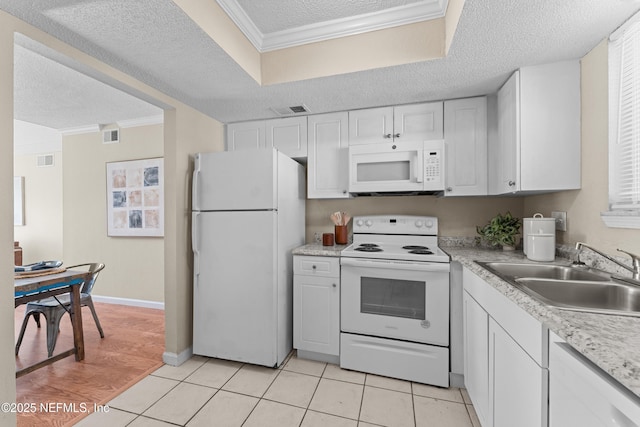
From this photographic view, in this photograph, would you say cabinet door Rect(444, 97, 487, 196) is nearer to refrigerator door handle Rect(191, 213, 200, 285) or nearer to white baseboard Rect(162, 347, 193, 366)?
refrigerator door handle Rect(191, 213, 200, 285)

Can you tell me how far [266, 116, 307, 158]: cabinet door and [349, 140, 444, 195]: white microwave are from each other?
Answer: 1.72ft

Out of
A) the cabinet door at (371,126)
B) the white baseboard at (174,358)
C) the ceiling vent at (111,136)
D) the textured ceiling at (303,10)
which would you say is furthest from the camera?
the ceiling vent at (111,136)

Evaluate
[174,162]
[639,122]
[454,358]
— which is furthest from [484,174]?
[174,162]

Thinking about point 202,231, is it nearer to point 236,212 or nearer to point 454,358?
point 236,212

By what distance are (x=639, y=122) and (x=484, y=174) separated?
0.97m

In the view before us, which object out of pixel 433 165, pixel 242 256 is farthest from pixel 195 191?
pixel 433 165

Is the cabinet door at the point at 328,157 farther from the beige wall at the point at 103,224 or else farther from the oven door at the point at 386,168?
the beige wall at the point at 103,224

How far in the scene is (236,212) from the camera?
2.24 meters

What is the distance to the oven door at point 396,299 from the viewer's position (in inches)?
77.1

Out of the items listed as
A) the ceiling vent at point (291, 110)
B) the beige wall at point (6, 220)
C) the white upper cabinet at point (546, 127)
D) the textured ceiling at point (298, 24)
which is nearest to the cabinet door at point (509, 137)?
the white upper cabinet at point (546, 127)

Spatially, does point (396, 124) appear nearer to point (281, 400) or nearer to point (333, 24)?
point (333, 24)

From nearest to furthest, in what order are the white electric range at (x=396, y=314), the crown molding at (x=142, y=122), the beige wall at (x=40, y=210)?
1. the white electric range at (x=396, y=314)
2. the crown molding at (x=142, y=122)
3. the beige wall at (x=40, y=210)

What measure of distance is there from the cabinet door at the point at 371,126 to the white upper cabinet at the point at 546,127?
0.90 m

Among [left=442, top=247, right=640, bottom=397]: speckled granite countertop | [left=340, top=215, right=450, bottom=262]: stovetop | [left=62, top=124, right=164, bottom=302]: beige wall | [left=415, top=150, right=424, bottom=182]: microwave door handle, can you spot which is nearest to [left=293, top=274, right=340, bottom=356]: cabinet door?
[left=340, top=215, right=450, bottom=262]: stovetop
